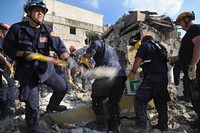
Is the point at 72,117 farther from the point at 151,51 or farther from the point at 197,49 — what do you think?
the point at 197,49

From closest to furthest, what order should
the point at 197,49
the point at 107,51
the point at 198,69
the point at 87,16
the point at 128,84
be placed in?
the point at 197,49 < the point at 198,69 < the point at 107,51 < the point at 128,84 < the point at 87,16

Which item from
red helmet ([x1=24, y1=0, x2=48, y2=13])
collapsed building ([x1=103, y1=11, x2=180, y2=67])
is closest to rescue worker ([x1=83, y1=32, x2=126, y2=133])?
red helmet ([x1=24, y1=0, x2=48, y2=13])

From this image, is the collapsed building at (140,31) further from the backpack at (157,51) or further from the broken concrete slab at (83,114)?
the backpack at (157,51)

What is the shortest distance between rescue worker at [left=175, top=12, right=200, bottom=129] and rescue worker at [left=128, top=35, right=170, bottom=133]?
1.10ft

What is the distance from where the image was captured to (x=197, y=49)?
2.90m

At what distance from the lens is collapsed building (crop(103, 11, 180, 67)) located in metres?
11.1

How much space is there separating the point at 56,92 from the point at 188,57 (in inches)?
84.7

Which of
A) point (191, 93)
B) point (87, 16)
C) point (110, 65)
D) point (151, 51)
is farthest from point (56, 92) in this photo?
point (87, 16)

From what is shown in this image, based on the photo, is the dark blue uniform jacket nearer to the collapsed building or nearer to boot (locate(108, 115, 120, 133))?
boot (locate(108, 115, 120, 133))

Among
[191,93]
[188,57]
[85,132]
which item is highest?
[188,57]

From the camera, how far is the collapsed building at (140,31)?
11.1 metres

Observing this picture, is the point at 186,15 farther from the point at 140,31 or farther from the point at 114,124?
the point at 140,31

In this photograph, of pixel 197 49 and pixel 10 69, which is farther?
pixel 10 69

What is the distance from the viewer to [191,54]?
10.3ft
